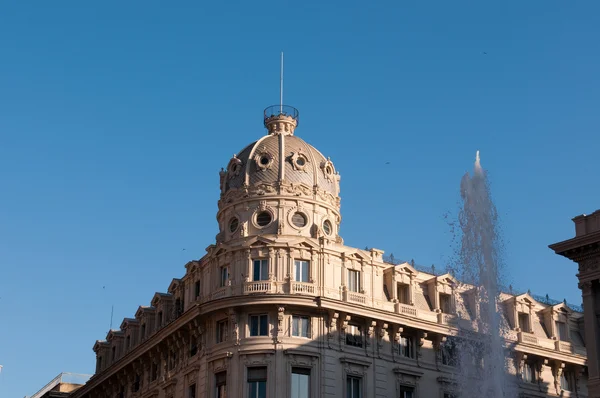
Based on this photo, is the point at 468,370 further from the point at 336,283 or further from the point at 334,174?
the point at 334,174

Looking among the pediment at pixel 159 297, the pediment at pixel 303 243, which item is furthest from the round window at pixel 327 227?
the pediment at pixel 159 297

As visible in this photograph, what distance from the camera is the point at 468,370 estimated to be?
80.8 meters

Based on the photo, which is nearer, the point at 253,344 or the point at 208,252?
the point at 253,344

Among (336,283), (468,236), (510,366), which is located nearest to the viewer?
(468,236)

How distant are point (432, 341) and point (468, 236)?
11.7 m

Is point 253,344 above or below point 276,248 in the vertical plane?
below

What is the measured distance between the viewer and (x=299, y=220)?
8081 centimetres

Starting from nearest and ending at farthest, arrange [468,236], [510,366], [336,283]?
[468,236]
[336,283]
[510,366]

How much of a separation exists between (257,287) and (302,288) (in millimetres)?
2960

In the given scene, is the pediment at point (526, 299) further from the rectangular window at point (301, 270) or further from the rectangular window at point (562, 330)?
the rectangular window at point (301, 270)

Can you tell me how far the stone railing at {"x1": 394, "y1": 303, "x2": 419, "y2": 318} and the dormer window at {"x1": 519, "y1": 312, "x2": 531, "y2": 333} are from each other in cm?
1079

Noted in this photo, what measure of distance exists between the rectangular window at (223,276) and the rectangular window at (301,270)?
4831 mm

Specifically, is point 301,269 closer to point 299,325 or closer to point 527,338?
point 299,325

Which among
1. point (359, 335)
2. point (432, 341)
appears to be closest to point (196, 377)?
point (359, 335)
